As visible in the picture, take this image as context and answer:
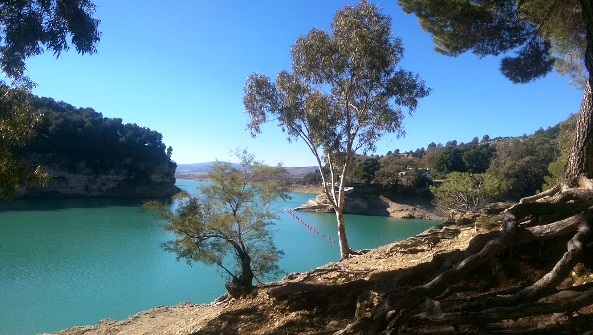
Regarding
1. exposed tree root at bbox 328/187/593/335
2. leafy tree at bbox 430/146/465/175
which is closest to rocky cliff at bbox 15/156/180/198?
leafy tree at bbox 430/146/465/175

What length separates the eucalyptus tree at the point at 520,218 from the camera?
3048 mm

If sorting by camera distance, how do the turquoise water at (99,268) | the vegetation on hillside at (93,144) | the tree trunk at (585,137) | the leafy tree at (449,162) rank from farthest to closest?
the vegetation on hillside at (93,144) → the leafy tree at (449,162) → the turquoise water at (99,268) → the tree trunk at (585,137)

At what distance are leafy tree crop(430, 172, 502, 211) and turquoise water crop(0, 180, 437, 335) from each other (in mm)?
4802

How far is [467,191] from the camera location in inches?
993

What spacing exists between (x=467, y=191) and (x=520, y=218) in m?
22.3

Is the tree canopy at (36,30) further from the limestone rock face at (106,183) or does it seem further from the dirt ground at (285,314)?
the limestone rock face at (106,183)

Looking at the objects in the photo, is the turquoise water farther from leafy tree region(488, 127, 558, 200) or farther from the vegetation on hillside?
the vegetation on hillside

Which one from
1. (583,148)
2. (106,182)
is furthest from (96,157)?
(583,148)

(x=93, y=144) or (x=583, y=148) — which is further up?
(x=93, y=144)

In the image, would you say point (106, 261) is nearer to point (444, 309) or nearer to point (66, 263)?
point (66, 263)

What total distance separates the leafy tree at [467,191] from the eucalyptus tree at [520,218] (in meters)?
17.7

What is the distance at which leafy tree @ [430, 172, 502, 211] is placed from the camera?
24.7m

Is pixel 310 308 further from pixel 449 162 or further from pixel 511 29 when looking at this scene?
pixel 449 162

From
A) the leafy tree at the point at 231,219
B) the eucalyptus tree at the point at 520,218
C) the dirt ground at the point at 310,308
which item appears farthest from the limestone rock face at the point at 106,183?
the eucalyptus tree at the point at 520,218
